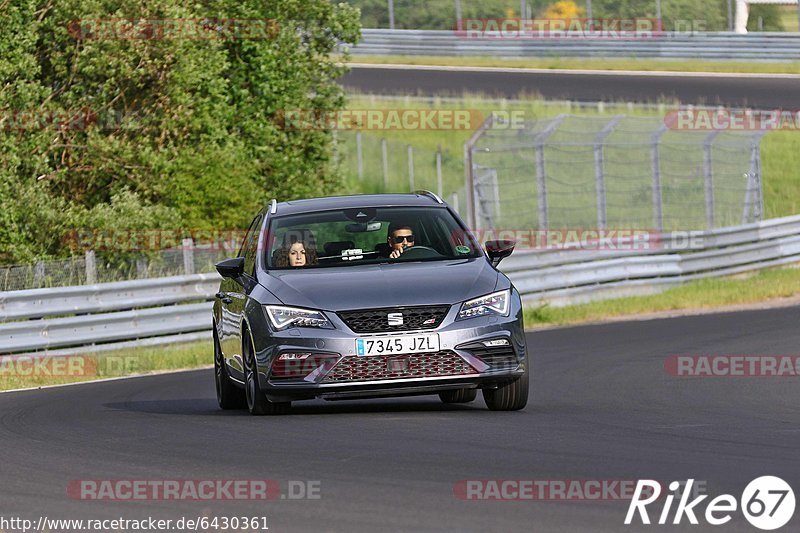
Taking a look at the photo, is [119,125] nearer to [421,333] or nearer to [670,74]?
[421,333]

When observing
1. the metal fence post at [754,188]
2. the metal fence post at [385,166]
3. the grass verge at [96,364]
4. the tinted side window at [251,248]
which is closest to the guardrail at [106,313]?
the grass verge at [96,364]

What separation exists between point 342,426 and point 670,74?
1428 inches

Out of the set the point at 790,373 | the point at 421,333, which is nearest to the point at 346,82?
the point at 790,373

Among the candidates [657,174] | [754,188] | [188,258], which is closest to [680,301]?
[657,174]

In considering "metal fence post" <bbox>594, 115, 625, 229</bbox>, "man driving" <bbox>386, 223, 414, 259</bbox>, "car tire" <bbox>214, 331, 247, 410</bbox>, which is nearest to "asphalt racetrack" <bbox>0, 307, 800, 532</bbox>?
"car tire" <bbox>214, 331, 247, 410</bbox>

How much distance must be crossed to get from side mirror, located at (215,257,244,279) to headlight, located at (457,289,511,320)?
6.75ft

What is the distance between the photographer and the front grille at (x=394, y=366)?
10.6m

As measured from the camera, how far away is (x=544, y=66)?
48344mm

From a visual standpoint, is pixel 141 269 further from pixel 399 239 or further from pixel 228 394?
pixel 399 239

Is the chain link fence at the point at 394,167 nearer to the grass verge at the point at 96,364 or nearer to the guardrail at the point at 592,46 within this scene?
the guardrail at the point at 592,46

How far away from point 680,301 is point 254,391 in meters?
14.5

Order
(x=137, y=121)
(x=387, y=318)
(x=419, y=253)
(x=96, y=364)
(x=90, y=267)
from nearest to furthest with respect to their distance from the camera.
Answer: (x=387, y=318) → (x=419, y=253) → (x=96, y=364) → (x=90, y=267) → (x=137, y=121)

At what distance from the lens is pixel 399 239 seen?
11.8 m

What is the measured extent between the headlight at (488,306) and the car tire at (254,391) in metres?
1.53
